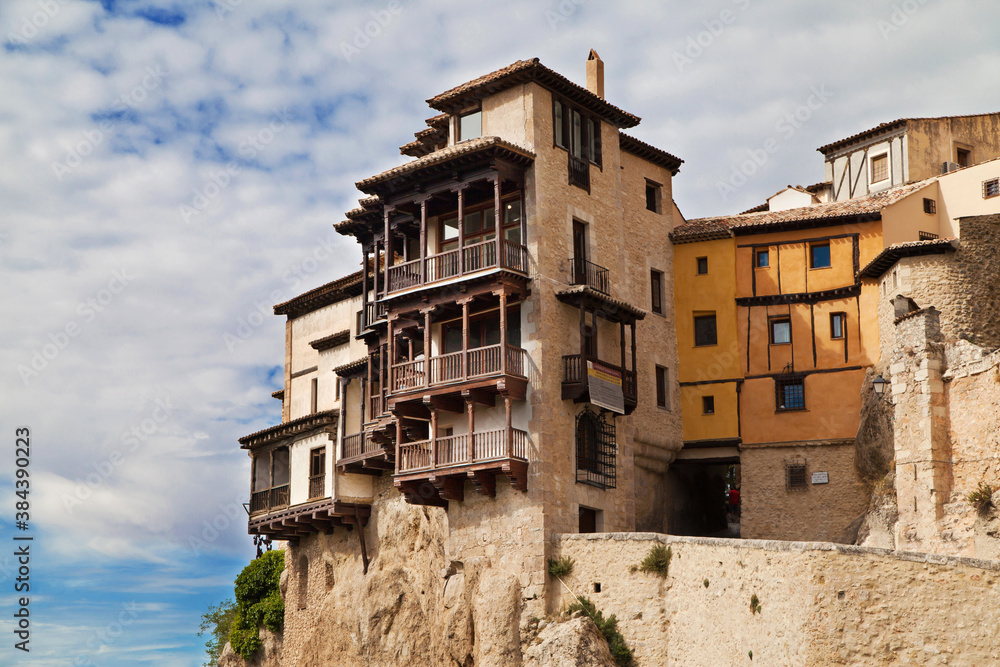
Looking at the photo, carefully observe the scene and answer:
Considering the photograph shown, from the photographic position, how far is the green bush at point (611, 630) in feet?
117

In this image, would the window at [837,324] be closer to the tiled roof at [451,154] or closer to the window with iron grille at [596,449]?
the window with iron grille at [596,449]

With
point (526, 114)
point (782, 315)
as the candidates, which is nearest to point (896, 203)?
point (782, 315)

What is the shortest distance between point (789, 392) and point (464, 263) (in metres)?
13.2

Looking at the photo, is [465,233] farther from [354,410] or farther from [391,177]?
[354,410]

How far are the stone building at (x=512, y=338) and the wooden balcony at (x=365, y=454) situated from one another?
0.09 metres

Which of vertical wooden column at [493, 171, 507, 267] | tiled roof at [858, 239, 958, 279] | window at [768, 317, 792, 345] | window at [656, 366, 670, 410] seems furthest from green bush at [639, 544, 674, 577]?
window at [768, 317, 792, 345]

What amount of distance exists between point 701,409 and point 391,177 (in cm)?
1422

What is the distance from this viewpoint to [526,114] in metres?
41.8

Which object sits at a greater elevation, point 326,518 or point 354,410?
point 354,410

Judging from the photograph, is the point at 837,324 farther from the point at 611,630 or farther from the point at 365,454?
the point at 365,454

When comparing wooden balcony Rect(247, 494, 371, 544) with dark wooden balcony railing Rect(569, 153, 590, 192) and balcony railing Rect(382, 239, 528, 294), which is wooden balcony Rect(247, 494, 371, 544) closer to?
balcony railing Rect(382, 239, 528, 294)

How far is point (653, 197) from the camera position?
4862 cm

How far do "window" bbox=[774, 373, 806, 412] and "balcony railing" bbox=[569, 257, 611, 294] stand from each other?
767 cm

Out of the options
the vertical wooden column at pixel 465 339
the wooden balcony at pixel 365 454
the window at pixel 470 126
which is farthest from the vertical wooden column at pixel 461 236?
the wooden balcony at pixel 365 454
